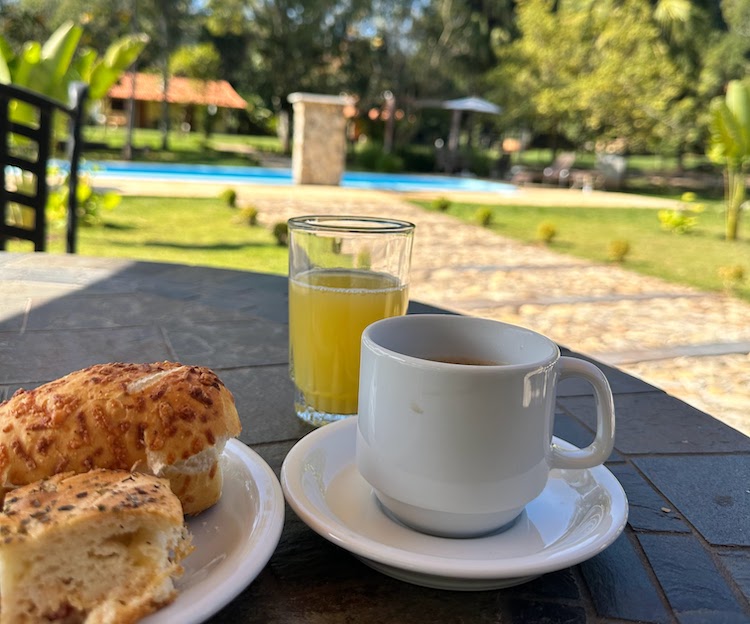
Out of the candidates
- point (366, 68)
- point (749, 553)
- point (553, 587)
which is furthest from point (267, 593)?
point (366, 68)

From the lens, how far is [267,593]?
682mm

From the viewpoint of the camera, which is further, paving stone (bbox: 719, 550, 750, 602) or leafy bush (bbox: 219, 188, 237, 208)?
leafy bush (bbox: 219, 188, 237, 208)

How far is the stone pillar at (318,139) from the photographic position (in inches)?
635

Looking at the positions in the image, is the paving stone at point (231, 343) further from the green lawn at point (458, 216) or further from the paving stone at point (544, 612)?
the green lawn at point (458, 216)

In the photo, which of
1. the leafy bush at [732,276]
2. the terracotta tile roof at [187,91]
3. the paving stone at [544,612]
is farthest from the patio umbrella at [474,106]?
the paving stone at [544,612]

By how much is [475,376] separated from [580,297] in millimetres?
5975

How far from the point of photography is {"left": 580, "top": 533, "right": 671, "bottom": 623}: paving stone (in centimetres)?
70

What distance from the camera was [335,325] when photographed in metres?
1.22

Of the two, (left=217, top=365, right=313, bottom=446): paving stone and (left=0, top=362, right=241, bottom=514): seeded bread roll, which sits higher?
(left=0, top=362, right=241, bottom=514): seeded bread roll

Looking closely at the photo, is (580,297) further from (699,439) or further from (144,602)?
(144,602)

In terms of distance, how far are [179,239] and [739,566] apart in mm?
8172

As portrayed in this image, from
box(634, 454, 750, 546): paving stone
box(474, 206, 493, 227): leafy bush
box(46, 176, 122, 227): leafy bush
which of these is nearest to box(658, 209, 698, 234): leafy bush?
box(474, 206, 493, 227): leafy bush

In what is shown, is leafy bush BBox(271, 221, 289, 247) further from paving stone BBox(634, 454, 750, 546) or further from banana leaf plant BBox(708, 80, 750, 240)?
paving stone BBox(634, 454, 750, 546)

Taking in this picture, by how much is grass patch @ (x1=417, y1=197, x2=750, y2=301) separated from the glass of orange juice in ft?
22.0
